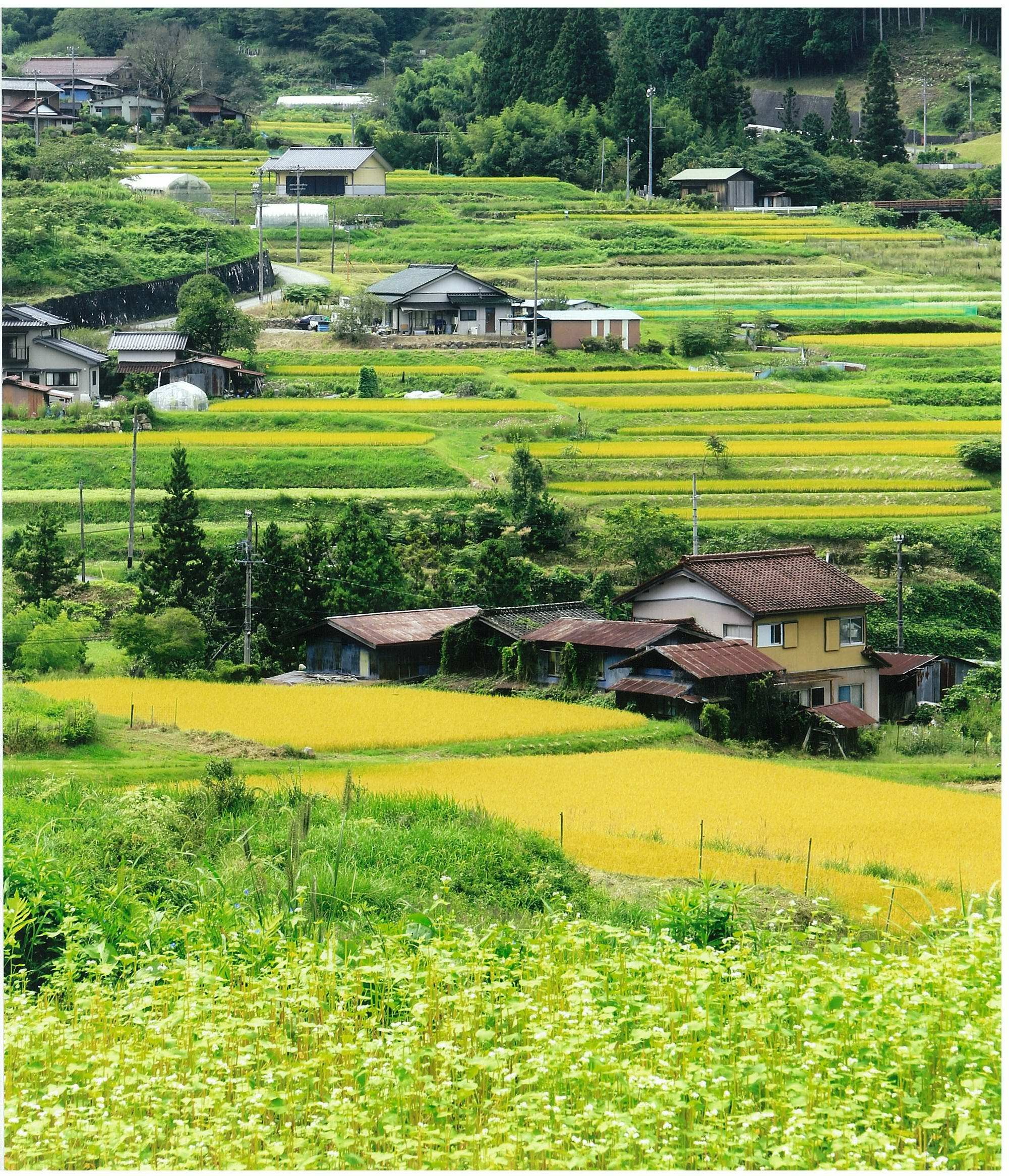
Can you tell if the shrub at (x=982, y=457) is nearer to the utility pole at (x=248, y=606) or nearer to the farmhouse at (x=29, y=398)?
the utility pole at (x=248, y=606)

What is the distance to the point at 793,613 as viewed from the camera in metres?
17.0

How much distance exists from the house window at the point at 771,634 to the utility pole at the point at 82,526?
801cm

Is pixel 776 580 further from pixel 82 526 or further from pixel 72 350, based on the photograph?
pixel 72 350

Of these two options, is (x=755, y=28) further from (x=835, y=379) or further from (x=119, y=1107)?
(x=119, y=1107)

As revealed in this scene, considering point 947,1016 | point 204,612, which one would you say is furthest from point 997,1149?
point 204,612

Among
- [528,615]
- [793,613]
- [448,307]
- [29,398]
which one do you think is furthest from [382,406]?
[793,613]

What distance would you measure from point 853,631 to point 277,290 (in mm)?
20722

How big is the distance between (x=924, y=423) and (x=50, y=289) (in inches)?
684

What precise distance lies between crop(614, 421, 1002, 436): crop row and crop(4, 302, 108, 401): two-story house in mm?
9082

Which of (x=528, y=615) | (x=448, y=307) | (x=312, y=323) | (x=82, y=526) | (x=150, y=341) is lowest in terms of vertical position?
(x=528, y=615)

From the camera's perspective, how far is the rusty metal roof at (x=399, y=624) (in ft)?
58.6

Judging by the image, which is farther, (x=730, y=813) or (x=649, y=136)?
(x=649, y=136)

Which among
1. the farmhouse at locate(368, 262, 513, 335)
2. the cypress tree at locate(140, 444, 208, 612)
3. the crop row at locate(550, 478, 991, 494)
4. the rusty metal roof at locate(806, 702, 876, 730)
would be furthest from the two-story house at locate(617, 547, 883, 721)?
the farmhouse at locate(368, 262, 513, 335)

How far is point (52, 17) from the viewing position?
5903 centimetres
